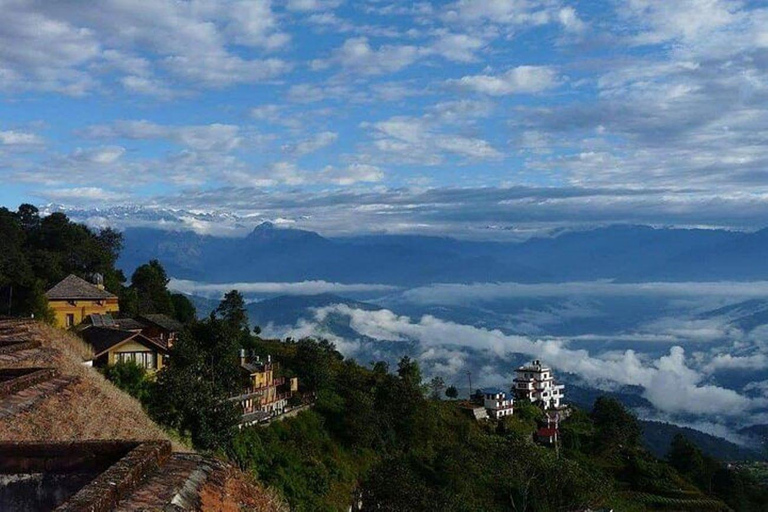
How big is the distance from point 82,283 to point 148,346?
1453 cm

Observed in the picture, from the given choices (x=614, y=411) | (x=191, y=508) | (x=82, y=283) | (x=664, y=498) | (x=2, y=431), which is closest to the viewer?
A: (x=191, y=508)

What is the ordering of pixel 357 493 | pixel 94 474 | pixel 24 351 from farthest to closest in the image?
pixel 357 493 → pixel 24 351 → pixel 94 474

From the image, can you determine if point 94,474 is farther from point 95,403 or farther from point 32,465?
point 95,403

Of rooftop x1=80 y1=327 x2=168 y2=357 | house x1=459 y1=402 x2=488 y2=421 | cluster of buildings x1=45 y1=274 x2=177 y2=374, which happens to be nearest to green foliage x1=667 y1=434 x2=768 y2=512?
house x1=459 y1=402 x2=488 y2=421

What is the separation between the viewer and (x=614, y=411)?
278 feet

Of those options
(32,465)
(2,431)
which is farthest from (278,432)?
(32,465)

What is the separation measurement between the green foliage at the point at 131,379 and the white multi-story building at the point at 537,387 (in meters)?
77.0

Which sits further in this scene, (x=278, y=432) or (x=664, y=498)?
(x=664, y=498)

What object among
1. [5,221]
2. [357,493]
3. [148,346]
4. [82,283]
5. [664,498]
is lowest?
[664,498]

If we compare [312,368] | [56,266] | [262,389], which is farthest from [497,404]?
[56,266]

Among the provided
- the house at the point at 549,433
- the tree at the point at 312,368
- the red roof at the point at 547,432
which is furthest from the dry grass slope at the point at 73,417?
the red roof at the point at 547,432

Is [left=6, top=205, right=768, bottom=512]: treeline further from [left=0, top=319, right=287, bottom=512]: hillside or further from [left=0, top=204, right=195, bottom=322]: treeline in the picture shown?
[left=0, top=319, right=287, bottom=512]: hillside

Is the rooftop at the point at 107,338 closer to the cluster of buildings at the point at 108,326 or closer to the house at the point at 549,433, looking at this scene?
the cluster of buildings at the point at 108,326

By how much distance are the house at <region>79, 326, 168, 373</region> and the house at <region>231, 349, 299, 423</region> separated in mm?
7922
